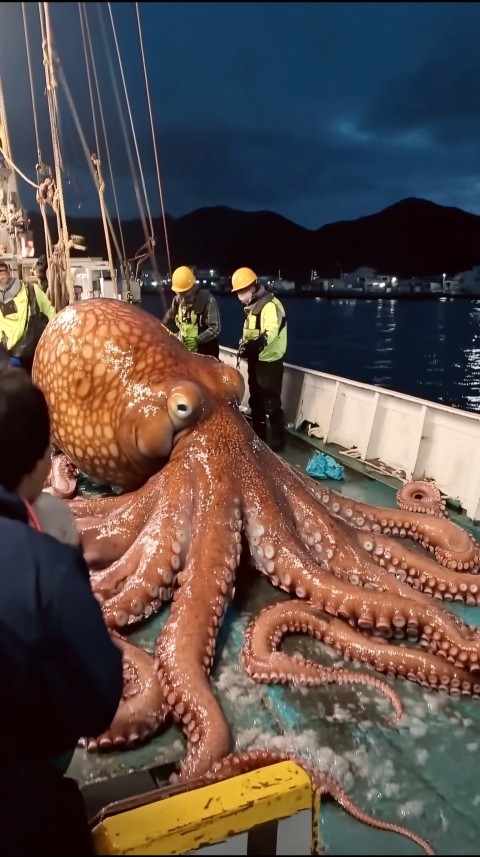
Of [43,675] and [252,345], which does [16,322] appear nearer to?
[252,345]

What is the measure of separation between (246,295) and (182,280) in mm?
829

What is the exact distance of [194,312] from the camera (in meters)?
7.87

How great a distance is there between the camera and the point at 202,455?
4184 millimetres

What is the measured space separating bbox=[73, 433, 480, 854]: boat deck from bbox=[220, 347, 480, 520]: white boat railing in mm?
2691

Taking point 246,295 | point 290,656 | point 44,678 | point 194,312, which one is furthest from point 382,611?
point 194,312

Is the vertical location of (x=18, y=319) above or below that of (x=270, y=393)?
above

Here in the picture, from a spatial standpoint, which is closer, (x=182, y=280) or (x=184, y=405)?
(x=184, y=405)

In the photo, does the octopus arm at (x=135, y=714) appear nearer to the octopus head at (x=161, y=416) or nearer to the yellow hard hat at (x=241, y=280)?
the octopus head at (x=161, y=416)

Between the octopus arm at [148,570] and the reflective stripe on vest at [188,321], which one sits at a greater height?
the reflective stripe on vest at [188,321]

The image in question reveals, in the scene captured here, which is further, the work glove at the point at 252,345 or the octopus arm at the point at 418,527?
the work glove at the point at 252,345

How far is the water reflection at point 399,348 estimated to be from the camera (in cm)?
4709

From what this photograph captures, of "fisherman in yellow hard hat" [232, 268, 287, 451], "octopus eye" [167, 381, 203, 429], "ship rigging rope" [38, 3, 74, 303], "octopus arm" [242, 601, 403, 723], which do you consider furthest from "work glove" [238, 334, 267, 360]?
"octopus arm" [242, 601, 403, 723]

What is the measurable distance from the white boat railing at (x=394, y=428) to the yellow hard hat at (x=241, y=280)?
160cm

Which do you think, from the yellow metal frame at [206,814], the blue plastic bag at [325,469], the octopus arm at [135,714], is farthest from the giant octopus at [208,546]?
the blue plastic bag at [325,469]
